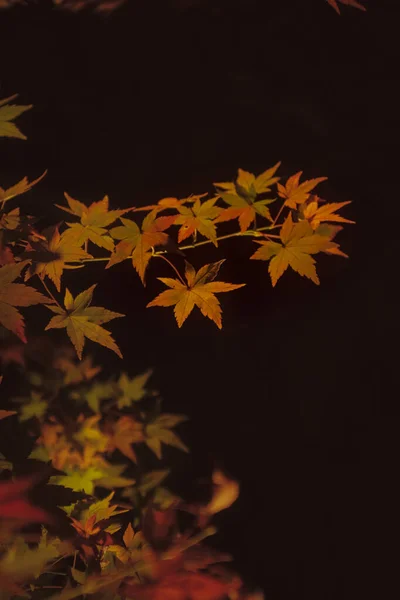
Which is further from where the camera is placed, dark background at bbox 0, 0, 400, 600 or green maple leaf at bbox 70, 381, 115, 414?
dark background at bbox 0, 0, 400, 600

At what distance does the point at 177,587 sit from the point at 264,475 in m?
1.40

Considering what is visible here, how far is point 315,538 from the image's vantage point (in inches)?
94.0

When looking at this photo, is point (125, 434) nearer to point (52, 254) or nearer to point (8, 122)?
point (52, 254)

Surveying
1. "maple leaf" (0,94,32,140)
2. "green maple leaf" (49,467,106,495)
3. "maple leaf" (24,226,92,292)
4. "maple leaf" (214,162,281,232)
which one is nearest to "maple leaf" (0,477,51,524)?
"maple leaf" (24,226,92,292)

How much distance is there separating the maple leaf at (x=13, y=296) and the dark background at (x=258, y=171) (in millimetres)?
1851

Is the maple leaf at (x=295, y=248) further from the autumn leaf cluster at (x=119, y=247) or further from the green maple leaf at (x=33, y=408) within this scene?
the green maple leaf at (x=33, y=408)

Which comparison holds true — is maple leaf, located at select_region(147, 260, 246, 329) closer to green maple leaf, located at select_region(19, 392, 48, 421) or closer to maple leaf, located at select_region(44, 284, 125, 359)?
maple leaf, located at select_region(44, 284, 125, 359)

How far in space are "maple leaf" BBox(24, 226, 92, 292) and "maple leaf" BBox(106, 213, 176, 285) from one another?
0.09 meters

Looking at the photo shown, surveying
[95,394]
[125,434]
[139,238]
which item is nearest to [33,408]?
[95,394]

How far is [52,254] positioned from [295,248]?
586 mm

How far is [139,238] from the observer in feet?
3.87

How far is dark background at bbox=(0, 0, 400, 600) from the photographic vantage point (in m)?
2.47

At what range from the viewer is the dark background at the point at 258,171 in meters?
2.47

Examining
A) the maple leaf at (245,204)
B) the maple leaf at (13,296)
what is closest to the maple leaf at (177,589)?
the maple leaf at (13,296)
